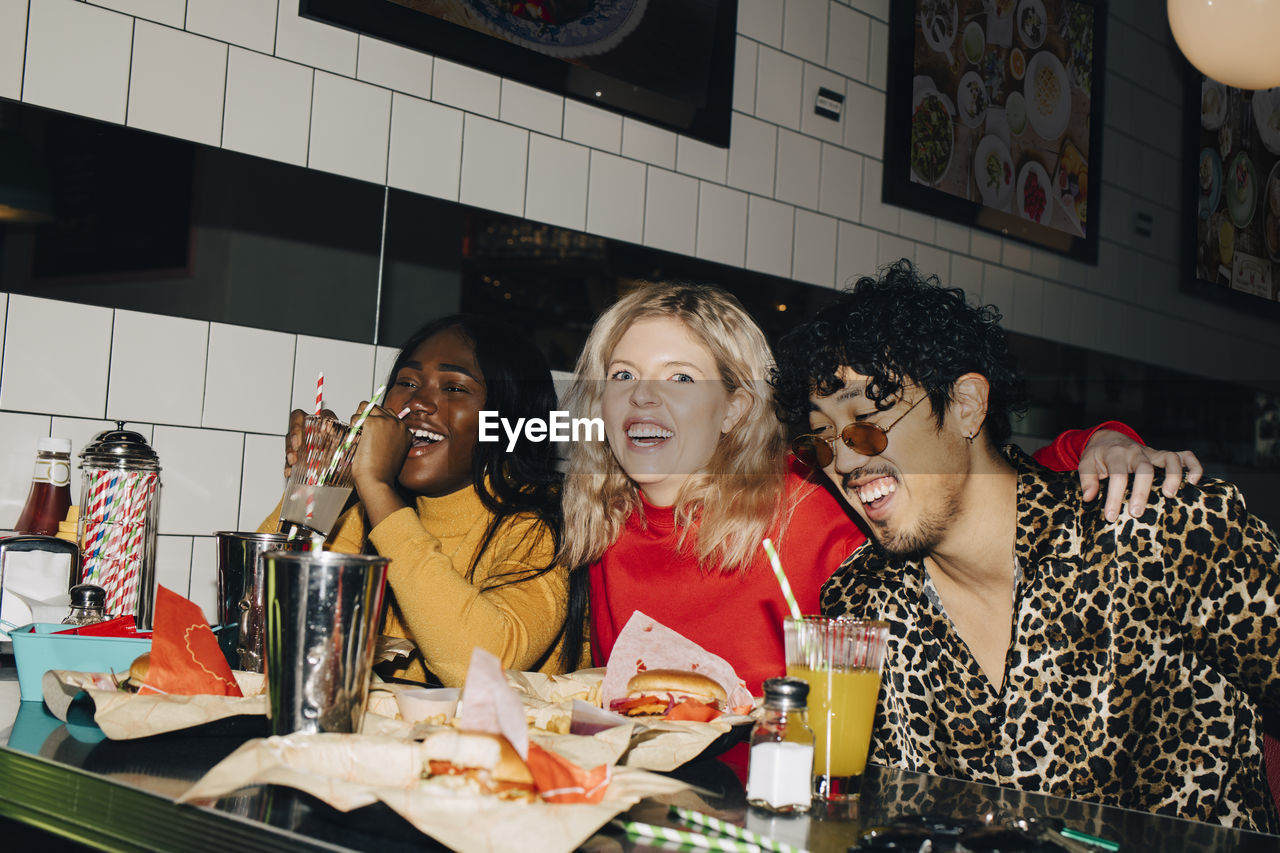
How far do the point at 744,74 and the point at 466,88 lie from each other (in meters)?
0.89

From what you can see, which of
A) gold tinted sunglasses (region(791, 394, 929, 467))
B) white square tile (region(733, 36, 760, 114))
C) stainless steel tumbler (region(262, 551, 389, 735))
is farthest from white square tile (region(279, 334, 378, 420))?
stainless steel tumbler (region(262, 551, 389, 735))

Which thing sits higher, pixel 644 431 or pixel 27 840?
pixel 644 431

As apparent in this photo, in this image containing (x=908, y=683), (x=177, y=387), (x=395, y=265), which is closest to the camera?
(x=908, y=683)

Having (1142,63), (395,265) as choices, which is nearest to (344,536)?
(395,265)

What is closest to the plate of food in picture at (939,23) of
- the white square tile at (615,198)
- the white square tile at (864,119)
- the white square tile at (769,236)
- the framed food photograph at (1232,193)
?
the white square tile at (864,119)

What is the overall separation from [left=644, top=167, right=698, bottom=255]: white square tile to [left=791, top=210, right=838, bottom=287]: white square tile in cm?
40

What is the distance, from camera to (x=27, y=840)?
3.67ft

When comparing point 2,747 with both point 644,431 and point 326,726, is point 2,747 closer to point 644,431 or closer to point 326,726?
point 326,726

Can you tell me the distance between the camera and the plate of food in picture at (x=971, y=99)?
3467 mm

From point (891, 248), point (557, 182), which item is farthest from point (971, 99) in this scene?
point (557, 182)

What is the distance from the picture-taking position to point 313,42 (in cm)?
226

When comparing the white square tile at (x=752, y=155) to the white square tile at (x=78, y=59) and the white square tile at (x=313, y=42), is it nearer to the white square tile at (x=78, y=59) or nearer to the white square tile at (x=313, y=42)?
the white square tile at (x=313, y=42)

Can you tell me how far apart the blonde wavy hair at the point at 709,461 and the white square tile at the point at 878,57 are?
5.32ft

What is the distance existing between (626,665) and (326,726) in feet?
1.62
